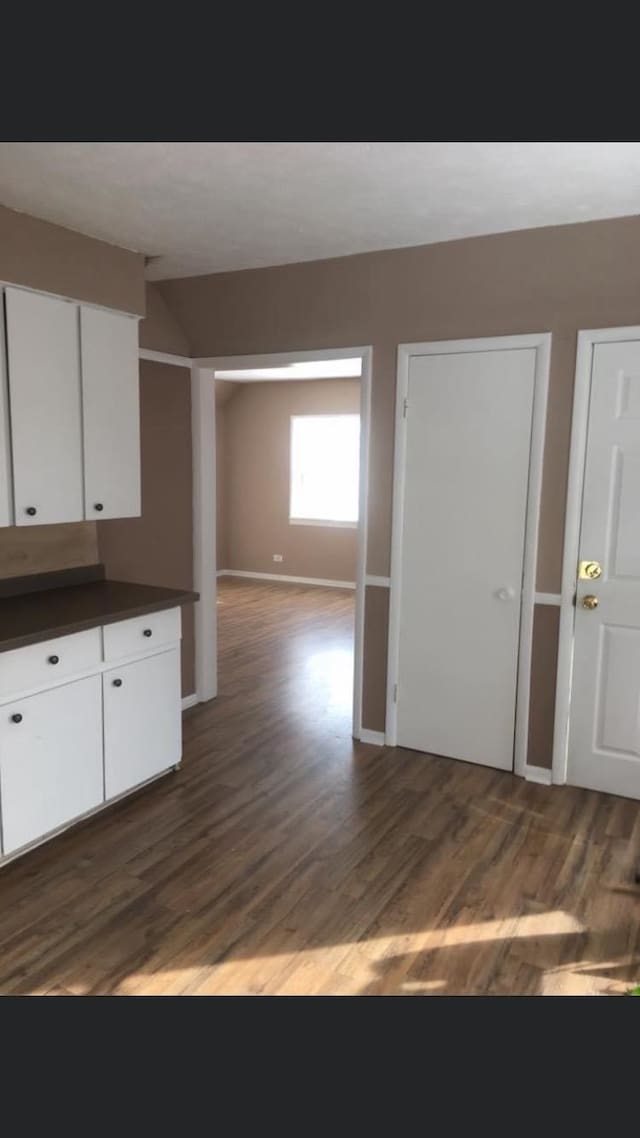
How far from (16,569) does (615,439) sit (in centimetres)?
263

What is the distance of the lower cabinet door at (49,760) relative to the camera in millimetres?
2549

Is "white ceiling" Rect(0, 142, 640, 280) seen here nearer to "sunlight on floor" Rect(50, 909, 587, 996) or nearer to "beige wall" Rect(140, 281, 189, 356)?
"beige wall" Rect(140, 281, 189, 356)

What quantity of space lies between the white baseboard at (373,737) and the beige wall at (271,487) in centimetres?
431

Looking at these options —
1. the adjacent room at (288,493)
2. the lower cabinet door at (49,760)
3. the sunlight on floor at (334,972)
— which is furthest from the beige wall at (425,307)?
the adjacent room at (288,493)

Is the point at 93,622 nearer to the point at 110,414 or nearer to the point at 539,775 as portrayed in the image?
the point at 110,414

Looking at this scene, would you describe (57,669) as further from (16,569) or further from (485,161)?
(485,161)

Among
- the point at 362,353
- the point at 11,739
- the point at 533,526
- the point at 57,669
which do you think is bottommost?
the point at 11,739

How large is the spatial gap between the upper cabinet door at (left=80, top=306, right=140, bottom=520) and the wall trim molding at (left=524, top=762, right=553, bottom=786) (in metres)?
2.19

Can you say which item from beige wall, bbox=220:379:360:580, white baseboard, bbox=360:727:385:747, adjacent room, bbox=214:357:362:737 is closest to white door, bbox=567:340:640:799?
white baseboard, bbox=360:727:385:747

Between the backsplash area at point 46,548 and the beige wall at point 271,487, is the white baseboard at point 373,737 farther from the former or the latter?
the beige wall at point 271,487

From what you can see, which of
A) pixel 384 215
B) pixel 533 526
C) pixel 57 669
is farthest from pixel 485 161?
pixel 57 669

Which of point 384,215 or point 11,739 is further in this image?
point 384,215

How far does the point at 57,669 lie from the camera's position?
8.81 feet
